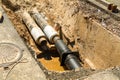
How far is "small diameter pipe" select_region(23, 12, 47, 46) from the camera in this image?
34.6 ft

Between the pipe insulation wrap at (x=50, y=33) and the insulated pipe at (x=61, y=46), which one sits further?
the pipe insulation wrap at (x=50, y=33)

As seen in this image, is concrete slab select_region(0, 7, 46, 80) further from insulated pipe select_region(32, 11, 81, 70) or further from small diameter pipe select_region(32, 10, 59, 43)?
small diameter pipe select_region(32, 10, 59, 43)

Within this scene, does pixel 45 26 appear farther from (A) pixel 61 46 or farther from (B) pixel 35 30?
(A) pixel 61 46

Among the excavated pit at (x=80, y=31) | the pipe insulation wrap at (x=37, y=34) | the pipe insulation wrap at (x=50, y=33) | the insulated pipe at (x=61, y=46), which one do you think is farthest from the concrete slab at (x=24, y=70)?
the pipe insulation wrap at (x=50, y=33)

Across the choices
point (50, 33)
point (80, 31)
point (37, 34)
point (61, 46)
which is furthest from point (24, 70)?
point (80, 31)

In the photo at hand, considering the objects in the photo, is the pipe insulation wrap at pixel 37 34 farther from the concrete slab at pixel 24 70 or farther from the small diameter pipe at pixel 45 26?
the concrete slab at pixel 24 70

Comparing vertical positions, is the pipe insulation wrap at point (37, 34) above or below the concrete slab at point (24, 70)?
below

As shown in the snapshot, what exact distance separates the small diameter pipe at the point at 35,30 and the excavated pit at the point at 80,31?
36 centimetres

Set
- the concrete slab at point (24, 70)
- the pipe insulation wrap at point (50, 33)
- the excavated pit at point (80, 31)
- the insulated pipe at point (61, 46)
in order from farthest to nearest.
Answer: the pipe insulation wrap at point (50, 33) → the insulated pipe at point (61, 46) → the excavated pit at point (80, 31) → the concrete slab at point (24, 70)

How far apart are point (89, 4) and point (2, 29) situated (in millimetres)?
4562

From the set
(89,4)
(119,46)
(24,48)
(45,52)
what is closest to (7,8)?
(45,52)

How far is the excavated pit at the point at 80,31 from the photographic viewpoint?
9.25 meters

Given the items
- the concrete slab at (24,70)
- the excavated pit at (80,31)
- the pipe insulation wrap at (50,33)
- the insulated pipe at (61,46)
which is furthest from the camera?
the pipe insulation wrap at (50,33)

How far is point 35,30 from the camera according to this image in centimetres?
1086
